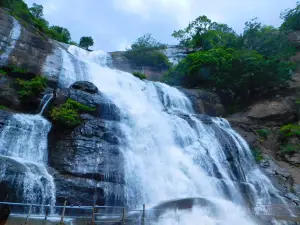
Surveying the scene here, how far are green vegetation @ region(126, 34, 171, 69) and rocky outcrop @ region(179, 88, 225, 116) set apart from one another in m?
11.4

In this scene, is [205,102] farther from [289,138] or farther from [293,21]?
[293,21]

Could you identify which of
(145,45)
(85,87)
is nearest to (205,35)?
(145,45)

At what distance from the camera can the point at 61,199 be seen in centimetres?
1069

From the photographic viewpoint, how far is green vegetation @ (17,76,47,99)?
14807 millimetres

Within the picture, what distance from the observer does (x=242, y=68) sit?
25625 millimetres

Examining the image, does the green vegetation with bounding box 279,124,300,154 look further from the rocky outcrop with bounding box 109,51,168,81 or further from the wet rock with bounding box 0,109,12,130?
the wet rock with bounding box 0,109,12,130

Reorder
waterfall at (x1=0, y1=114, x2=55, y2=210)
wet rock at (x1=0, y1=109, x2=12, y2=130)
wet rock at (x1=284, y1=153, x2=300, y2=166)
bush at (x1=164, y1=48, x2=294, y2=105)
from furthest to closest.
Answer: bush at (x1=164, y1=48, x2=294, y2=105)
wet rock at (x1=284, y1=153, x2=300, y2=166)
wet rock at (x1=0, y1=109, x2=12, y2=130)
waterfall at (x1=0, y1=114, x2=55, y2=210)

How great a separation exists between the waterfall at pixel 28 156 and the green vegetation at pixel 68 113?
0.57m

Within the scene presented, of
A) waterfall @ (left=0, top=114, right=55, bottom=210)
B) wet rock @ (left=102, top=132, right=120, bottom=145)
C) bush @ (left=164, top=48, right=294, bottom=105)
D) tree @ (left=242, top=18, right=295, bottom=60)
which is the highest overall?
tree @ (left=242, top=18, right=295, bottom=60)

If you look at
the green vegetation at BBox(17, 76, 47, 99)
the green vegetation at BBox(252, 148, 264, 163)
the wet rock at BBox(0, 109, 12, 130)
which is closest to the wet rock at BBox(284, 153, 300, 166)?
the green vegetation at BBox(252, 148, 264, 163)

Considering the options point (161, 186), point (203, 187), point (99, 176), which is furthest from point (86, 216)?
point (203, 187)

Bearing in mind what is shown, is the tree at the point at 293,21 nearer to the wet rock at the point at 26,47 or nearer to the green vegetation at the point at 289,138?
the green vegetation at the point at 289,138

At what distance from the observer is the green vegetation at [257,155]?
18.9 meters

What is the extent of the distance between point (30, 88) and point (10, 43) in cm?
463
